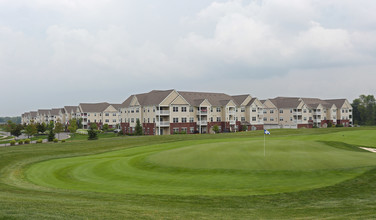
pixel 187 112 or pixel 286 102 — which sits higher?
pixel 286 102

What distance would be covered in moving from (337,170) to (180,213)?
1295cm

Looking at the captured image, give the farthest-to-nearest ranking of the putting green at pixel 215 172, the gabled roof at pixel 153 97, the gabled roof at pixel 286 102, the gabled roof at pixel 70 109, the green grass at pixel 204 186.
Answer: the gabled roof at pixel 70 109, the gabled roof at pixel 286 102, the gabled roof at pixel 153 97, the putting green at pixel 215 172, the green grass at pixel 204 186

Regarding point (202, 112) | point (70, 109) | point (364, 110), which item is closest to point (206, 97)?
point (202, 112)

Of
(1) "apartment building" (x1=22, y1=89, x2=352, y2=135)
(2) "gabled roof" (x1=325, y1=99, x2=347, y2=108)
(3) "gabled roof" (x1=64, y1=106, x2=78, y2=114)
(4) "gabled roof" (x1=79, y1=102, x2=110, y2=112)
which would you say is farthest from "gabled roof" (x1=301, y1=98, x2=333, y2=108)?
(3) "gabled roof" (x1=64, y1=106, x2=78, y2=114)

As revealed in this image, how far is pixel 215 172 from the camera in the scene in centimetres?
2162

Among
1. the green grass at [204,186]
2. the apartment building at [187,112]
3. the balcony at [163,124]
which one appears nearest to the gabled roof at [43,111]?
the apartment building at [187,112]

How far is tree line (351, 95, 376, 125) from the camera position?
127 m

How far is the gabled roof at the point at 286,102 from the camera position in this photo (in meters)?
106

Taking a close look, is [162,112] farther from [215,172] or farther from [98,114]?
[98,114]

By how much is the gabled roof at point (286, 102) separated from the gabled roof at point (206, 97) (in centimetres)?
2491

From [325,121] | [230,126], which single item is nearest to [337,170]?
[230,126]

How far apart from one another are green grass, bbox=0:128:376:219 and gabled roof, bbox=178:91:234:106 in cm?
5311

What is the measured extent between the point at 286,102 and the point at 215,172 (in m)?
93.4

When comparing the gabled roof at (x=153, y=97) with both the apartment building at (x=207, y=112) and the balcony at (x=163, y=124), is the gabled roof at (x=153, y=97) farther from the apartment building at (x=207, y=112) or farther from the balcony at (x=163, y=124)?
the balcony at (x=163, y=124)
